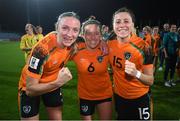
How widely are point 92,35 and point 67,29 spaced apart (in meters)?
0.56

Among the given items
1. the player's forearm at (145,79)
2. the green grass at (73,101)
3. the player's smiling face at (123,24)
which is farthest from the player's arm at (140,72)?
the green grass at (73,101)

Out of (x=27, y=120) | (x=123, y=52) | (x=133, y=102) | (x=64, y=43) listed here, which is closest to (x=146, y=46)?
(x=123, y=52)

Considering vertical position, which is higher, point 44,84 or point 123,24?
point 123,24

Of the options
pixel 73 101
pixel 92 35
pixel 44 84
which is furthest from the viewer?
pixel 73 101

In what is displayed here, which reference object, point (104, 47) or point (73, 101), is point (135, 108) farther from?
point (73, 101)

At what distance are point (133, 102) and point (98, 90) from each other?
56cm

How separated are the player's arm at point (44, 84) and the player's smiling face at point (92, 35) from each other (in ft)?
2.85

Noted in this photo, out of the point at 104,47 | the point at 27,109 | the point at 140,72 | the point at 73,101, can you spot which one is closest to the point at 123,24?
the point at 104,47

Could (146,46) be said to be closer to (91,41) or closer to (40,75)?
(91,41)

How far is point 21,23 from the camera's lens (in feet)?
182

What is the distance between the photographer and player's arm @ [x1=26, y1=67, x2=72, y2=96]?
145 inches

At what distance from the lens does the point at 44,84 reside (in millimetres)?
3836

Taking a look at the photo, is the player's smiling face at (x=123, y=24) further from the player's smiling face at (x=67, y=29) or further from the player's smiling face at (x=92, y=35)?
the player's smiling face at (x=67, y=29)

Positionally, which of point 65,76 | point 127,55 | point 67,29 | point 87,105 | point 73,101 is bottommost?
point 73,101
